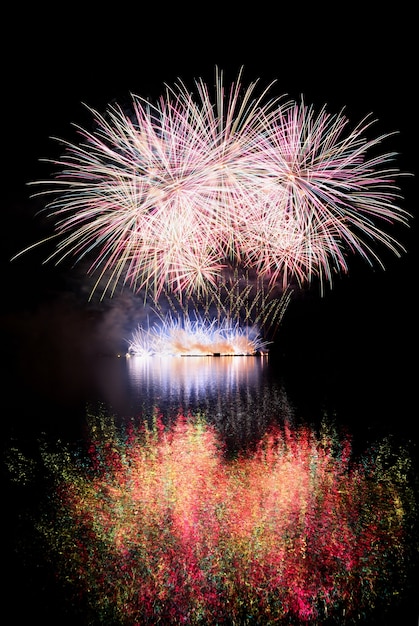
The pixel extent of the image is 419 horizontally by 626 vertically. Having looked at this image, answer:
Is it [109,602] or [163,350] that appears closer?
[109,602]

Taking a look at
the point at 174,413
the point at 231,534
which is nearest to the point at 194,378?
the point at 174,413

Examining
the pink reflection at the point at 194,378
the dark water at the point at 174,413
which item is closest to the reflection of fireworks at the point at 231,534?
the dark water at the point at 174,413

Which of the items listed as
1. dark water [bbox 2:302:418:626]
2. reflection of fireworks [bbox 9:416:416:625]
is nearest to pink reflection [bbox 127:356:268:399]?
dark water [bbox 2:302:418:626]

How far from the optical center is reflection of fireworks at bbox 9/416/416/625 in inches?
131

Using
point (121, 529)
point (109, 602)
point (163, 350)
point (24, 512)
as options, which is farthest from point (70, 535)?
point (163, 350)

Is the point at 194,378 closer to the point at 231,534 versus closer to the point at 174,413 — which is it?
the point at 174,413

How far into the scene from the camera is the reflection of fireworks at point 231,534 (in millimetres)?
3336

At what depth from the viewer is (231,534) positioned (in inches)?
170

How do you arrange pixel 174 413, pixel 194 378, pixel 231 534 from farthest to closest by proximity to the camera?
1. pixel 194 378
2. pixel 174 413
3. pixel 231 534

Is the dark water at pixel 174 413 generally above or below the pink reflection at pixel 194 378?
above

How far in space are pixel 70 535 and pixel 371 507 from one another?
10.4 ft

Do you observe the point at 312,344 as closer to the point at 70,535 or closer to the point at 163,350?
the point at 163,350

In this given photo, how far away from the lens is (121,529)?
4531 mm

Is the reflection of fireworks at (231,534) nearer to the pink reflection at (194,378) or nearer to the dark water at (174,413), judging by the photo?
the dark water at (174,413)
